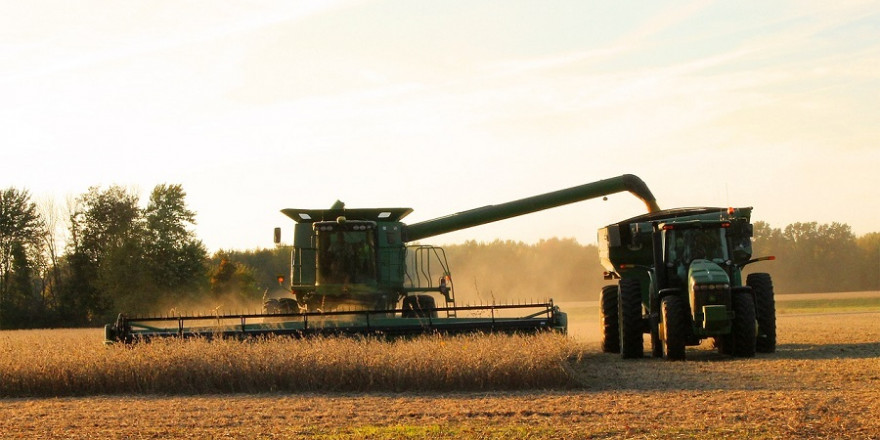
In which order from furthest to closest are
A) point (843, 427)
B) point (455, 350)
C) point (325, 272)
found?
point (325, 272), point (455, 350), point (843, 427)

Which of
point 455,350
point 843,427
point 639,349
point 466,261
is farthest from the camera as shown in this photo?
point 466,261

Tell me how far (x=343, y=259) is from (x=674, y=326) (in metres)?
6.01

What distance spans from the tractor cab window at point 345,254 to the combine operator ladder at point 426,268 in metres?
0.92

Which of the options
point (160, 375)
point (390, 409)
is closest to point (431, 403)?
point (390, 409)

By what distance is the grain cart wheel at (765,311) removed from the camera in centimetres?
1552

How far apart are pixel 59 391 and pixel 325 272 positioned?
5.87m

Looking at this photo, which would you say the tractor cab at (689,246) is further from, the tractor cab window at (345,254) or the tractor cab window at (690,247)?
the tractor cab window at (345,254)

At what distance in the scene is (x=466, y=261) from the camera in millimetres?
44594

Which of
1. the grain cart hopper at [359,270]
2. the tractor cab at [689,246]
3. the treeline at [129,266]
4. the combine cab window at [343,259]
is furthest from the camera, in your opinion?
the treeline at [129,266]

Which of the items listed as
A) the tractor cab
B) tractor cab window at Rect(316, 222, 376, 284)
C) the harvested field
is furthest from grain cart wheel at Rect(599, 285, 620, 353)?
tractor cab window at Rect(316, 222, 376, 284)

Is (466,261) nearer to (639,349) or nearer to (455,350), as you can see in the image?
(639,349)

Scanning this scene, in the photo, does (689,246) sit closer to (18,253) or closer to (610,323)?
(610,323)

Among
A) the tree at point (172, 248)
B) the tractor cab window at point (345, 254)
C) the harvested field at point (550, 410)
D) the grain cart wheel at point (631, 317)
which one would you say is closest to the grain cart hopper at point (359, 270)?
the tractor cab window at point (345, 254)

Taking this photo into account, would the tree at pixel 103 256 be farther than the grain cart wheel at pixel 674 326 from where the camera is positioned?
Yes
